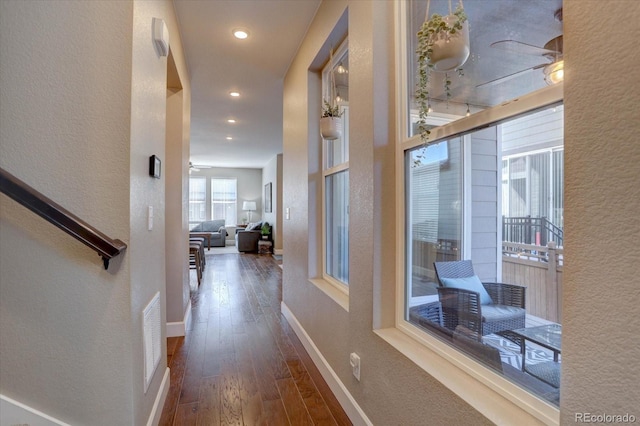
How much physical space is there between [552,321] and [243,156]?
859 cm

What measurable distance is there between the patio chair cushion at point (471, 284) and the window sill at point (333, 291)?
2.52ft

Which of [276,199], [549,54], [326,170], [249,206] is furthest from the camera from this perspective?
[249,206]

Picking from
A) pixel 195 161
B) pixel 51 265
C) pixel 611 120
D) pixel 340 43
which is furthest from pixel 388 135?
pixel 195 161

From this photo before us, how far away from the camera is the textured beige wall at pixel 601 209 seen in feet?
2.02

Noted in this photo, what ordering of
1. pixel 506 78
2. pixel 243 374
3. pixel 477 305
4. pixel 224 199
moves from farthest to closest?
1. pixel 224 199
2. pixel 243 374
3. pixel 477 305
4. pixel 506 78

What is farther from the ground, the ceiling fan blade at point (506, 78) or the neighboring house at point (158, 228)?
the ceiling fan blade at point (506, 78)

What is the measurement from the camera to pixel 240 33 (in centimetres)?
262

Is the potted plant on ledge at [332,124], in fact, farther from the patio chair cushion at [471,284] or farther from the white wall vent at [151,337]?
the white wall vent at [151,337]

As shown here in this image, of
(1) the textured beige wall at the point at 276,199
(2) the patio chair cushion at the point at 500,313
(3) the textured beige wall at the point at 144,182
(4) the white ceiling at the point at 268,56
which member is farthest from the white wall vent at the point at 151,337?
(1) the textured beige wall at the point at 276,199

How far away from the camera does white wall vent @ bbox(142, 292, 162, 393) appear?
155 centimetres

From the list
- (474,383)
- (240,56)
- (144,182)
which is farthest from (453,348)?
(240,56)

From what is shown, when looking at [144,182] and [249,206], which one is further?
[249,206]

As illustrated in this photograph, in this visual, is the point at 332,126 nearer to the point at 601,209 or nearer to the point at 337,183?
the point at 337,183

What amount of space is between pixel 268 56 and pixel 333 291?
2358 mm
